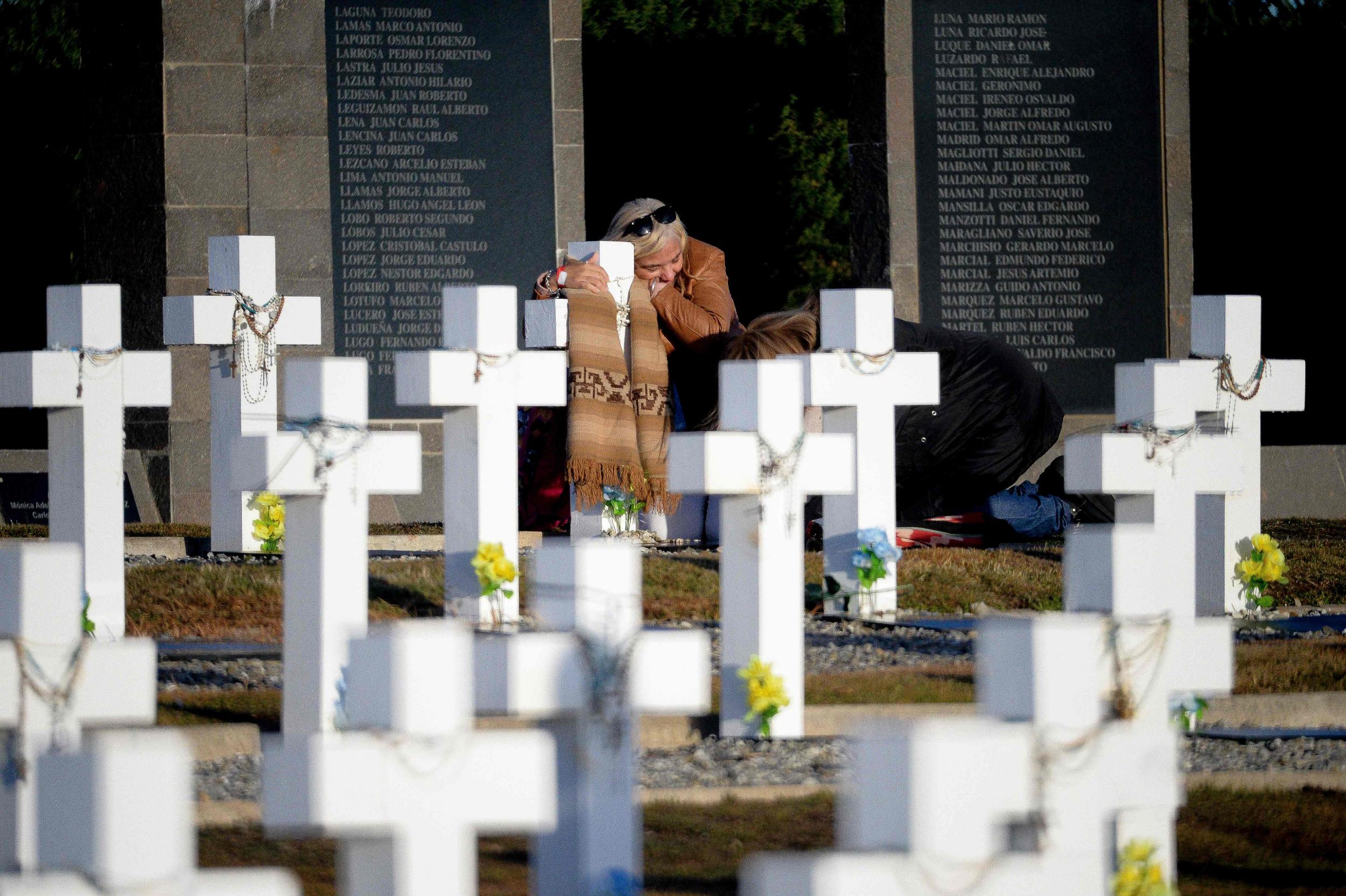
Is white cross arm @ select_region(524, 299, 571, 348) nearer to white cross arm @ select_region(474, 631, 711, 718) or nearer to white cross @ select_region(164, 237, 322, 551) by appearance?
white cross @ select_region(164, 237, 322, 551)

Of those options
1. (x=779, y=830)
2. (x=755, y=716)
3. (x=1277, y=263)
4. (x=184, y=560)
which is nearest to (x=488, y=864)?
(x=779, y=830)

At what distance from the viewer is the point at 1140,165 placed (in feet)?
38.3

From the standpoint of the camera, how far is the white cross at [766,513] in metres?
4.74

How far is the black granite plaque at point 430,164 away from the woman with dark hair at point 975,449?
8.88 feet

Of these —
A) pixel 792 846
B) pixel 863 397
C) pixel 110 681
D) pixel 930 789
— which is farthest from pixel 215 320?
pixel 930 789

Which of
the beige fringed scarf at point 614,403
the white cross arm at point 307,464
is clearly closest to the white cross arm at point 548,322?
the beige fringed scarf at point 614,403

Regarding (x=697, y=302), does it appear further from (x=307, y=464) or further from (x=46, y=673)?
(x=46, y=673)

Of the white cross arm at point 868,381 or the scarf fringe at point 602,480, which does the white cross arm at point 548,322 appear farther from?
the white cross arm at point 868,381

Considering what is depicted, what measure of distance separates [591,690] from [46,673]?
755mm

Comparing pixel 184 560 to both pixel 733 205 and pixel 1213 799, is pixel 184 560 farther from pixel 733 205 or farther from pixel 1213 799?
pixel 733 205

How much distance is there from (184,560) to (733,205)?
7.73 meters

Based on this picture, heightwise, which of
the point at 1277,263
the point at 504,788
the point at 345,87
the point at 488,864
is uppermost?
the point at 345,87

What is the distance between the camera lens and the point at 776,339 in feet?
27.2

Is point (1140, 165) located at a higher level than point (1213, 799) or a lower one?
higher
